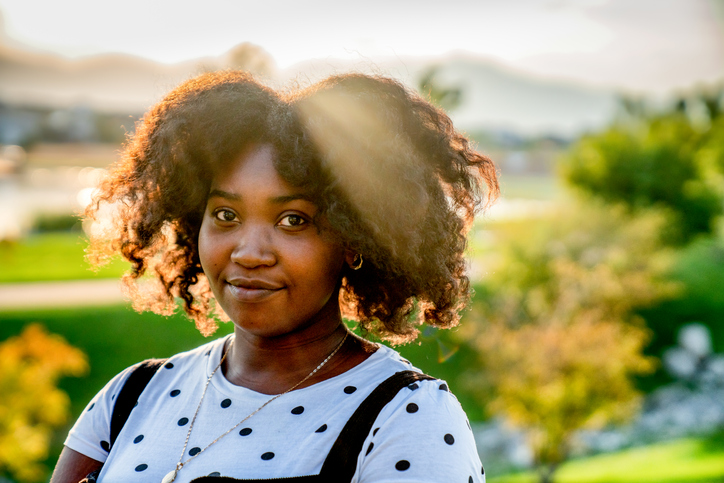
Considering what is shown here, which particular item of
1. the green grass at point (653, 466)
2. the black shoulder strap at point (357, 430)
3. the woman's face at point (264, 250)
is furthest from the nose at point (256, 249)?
the green grass at point (653, 466)

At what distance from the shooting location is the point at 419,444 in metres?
1.35

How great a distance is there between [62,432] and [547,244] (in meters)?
13.5

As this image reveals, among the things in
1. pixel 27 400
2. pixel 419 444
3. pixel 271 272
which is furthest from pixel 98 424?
pixel 27 400

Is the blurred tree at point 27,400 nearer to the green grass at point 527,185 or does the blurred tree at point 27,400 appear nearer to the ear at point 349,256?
the ear at point 349,256

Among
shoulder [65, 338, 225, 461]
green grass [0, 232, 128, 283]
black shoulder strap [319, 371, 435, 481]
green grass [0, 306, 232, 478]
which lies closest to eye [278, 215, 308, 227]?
black shoulder strap [319, 371, 435, 481]

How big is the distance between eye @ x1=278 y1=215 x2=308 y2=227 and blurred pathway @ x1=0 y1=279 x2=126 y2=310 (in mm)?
13427

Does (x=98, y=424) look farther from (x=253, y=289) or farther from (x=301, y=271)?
(x=301, y=271)

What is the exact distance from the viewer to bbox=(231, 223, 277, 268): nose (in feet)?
4.98

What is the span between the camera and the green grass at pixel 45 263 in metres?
16.8

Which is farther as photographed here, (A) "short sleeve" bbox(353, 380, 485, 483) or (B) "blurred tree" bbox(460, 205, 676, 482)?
(B) "blurred tree" bbox(460, 205, 676, 482)

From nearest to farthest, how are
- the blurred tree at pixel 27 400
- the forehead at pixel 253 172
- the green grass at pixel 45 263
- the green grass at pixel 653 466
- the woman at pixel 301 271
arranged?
the woman at pixel 301 271 → the forehead at pixel 253 172 → the blurred tree at pixel 27 400 → the green grass at pixel 653 466 → the green grass at pixel 45 263

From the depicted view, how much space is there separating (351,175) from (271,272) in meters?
0.30

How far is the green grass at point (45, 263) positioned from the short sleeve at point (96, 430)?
14461mm

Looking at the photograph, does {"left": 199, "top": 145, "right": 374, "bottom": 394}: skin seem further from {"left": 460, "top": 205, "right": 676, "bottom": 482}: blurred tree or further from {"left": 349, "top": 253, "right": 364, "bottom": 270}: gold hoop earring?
{"left": 460, "top": 205, "right": 676, "bottom": 482}: blurred tree
